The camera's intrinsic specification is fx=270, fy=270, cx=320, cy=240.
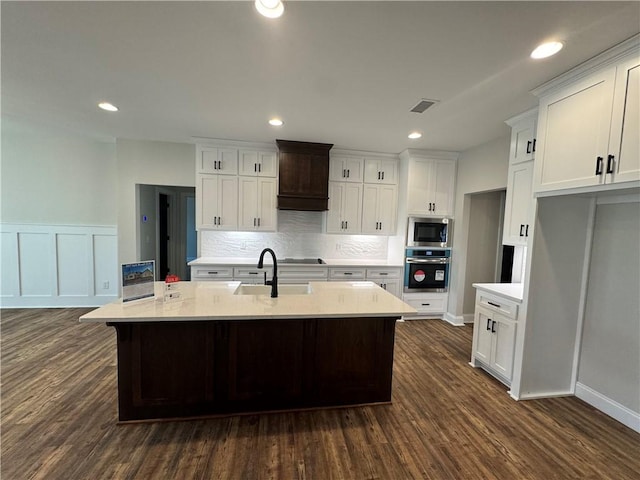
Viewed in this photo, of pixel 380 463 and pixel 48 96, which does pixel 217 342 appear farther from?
pixel 48 96

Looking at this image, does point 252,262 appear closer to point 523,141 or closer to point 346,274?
point 346,274

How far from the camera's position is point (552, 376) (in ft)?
8.14

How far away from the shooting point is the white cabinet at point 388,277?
4.20 metres

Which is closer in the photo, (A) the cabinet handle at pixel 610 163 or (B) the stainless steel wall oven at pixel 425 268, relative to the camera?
(A) the cabinet handle at pixel 610 163

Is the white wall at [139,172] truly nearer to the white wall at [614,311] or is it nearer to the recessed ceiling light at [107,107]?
the recessed ceiling light at [107,107]

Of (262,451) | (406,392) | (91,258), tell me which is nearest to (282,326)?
(262,451)

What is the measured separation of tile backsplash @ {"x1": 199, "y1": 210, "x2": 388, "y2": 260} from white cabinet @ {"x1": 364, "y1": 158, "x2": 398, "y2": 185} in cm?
98

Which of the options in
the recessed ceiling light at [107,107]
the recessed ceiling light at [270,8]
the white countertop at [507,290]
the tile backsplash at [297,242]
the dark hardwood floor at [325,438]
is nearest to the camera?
the recessed ceiling light at [270,8]

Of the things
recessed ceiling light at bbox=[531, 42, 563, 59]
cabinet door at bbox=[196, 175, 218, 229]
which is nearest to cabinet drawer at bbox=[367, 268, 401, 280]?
cabinet door at bbox=[196, 175, 218, 229]

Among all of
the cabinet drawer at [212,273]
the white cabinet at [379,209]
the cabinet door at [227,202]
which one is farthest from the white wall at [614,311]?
the cabinet door at [227,202]

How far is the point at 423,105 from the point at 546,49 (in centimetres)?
98

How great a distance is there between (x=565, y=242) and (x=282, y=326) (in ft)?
8.37

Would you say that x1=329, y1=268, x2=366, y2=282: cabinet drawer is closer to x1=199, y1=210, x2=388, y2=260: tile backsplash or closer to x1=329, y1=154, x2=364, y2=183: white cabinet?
x1=199, y1=210, x2=388, y2=260: tile backsplash

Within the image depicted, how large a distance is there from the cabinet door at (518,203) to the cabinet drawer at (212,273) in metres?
3.46
